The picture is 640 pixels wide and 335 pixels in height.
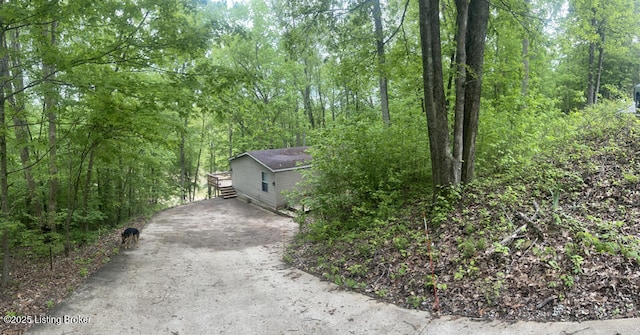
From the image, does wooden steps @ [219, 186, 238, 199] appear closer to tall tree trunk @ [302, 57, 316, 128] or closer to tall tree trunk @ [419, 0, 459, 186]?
tall tree trunk @ [302, 57, 316, 128]

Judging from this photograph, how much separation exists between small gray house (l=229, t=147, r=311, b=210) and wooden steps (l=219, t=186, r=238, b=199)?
1.99 ft

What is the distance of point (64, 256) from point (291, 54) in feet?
27.0

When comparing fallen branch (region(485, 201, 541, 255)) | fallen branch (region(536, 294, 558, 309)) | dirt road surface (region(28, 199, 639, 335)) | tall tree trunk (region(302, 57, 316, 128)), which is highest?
tall tree trunk (region(302, 57, 316, 128))

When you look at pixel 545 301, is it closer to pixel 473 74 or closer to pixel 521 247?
pixel 521 247

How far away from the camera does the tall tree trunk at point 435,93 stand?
5.79 m

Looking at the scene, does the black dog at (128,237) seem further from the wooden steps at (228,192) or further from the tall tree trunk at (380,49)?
the wooden steps at (228,192)

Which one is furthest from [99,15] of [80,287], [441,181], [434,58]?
[441,181]

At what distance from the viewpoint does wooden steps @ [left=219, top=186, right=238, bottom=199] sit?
21125mm

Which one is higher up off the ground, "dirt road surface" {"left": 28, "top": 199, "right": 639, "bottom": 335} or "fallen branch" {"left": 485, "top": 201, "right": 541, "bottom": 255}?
"fallen branch" {"left": 485, "top": 201, "right": 541, "bottom": 255}


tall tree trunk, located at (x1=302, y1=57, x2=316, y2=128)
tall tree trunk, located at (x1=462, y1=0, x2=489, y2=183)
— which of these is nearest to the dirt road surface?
tall tree trunk, located at (x1=462, y1=0, x2=489, y2=183)

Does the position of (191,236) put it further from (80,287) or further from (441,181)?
(441,181)

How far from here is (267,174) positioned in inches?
672

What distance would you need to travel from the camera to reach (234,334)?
14.1 ft

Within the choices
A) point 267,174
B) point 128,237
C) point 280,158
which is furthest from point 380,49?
point 280,158
